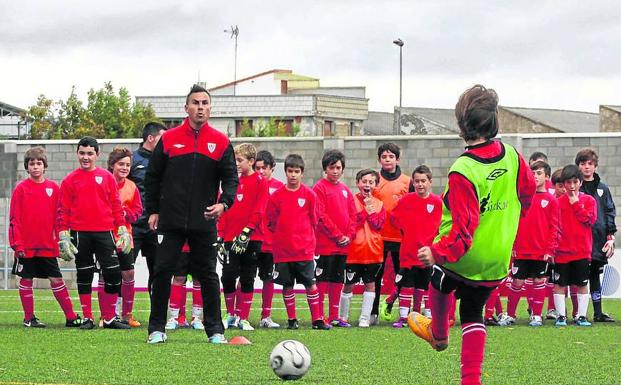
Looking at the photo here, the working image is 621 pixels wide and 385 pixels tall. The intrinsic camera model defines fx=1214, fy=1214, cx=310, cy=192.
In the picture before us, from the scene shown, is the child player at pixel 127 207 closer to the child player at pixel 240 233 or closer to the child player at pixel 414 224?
the child player at pixel 240 233

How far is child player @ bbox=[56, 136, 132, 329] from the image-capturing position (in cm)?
1178

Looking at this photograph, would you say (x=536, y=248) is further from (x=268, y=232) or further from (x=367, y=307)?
(x=268, y=232)

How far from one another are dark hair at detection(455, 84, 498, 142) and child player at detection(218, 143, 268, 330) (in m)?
5.46

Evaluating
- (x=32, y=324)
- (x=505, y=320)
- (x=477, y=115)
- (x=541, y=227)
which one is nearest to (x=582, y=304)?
(x=505, y=320)

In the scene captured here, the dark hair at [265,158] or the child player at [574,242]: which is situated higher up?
the dark hair at [265,158]

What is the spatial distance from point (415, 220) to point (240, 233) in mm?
1998

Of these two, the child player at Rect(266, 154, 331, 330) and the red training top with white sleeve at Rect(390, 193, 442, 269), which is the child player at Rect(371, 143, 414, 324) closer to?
the red training top with white sleeve at Rect(390, 193, 442, 269)

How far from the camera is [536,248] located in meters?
13.7

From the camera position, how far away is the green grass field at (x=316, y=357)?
7805 mm

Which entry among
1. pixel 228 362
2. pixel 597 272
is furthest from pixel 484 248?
pixel 597 272

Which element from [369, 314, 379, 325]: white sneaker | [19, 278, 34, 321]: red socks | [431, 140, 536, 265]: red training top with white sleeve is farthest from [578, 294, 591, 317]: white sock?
[431, 140, 536, 265]: red training top with white sleeve

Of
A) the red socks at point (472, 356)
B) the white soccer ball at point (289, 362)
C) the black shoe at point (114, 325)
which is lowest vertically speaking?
the black shoe at point (114, 325)

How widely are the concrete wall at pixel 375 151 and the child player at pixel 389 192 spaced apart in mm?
8706

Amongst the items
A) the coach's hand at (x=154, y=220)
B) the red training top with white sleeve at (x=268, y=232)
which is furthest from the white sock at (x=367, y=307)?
the coach's hand at (x=154, y=220)
